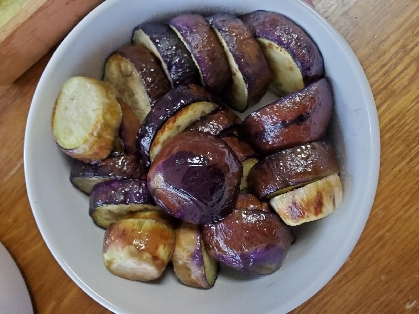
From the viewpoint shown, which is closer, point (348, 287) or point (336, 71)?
point (336, 71)

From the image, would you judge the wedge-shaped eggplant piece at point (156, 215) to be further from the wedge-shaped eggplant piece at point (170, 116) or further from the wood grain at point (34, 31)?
the wood grain at point (34, 31)

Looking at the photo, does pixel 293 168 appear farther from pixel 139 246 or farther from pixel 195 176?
pixel 139 246

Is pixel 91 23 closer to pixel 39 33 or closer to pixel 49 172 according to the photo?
pixel 39 33

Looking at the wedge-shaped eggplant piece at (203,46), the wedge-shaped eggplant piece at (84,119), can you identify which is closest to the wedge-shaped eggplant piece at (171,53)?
the wedge-shaped eggplant piece at (203,46)

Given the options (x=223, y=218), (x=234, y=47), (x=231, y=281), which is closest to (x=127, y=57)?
(x=234, y=47)

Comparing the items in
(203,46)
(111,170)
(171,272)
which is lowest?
(171,272)

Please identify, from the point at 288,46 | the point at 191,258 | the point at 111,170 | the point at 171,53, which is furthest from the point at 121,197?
the point at 288,46

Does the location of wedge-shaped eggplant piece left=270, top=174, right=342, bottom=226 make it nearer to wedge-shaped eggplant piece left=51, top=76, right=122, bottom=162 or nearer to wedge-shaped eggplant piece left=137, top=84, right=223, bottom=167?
wedge-shaped eggplant piece left=137, top=84, right=223, bottom=167
